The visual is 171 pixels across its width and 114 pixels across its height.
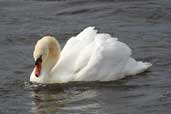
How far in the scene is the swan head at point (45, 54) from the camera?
15.5 meters

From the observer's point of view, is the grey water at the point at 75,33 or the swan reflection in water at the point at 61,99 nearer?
the swan reflection in water at the point at 61,99

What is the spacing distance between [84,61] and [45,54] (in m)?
0.80

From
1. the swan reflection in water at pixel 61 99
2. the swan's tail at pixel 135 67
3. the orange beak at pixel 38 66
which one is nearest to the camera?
the swan reflection in water at pixel 61 99

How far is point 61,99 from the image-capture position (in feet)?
48.2

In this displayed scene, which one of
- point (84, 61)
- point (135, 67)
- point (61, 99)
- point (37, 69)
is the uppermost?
point (84, 61)

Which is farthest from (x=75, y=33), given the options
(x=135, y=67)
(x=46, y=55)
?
(x=46, y=55)

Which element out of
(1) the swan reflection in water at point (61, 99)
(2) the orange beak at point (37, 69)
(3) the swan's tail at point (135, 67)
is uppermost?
(2) the orange beak at point (37, 69)

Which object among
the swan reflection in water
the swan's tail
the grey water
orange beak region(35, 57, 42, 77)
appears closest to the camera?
the swan reflection in water

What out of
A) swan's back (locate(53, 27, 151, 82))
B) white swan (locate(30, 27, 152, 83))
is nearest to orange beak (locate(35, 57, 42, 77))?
white swan (locate(30, 27, 152, 83))

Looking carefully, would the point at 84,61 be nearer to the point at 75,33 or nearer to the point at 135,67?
the point at 135,67

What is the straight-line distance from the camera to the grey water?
14.1 metres

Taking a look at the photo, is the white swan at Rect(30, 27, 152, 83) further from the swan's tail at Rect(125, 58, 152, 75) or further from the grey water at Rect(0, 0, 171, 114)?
the grey water at Rect(0, 0, 171, 114)

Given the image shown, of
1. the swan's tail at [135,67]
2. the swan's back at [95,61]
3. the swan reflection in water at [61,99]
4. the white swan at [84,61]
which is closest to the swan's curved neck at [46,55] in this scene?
the white swan at [84,61]

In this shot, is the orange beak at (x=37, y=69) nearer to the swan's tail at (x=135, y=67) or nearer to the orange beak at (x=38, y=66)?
the orange beak at (x=38, y=66)
